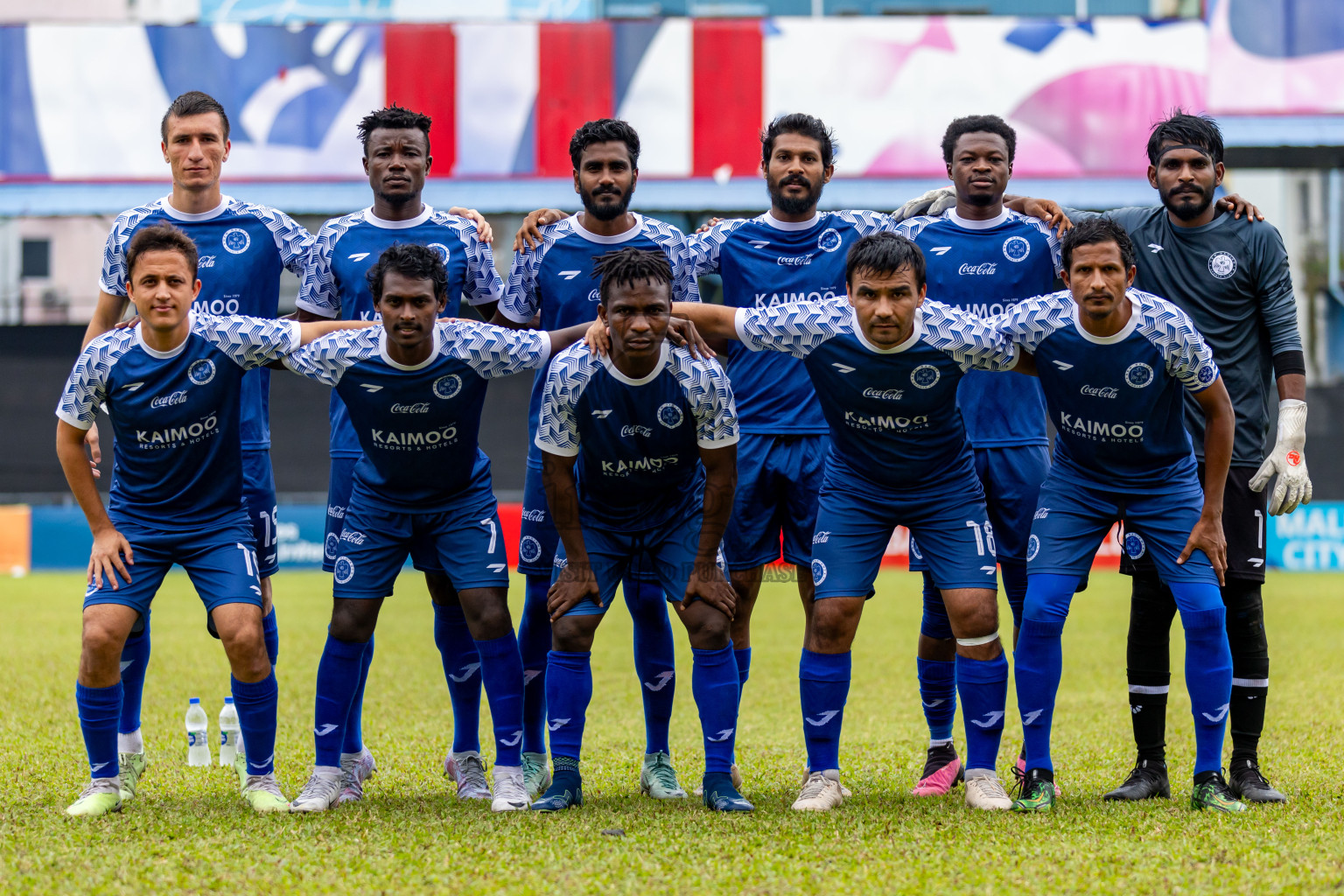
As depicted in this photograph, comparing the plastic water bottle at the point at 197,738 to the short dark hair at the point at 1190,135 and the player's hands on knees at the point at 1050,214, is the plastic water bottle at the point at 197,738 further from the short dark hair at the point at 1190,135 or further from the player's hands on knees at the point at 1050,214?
the short dark hair at the point at 1190,135

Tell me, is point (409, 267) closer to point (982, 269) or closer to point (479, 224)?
point (479, 224)

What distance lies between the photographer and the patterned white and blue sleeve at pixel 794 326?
16.7 ft

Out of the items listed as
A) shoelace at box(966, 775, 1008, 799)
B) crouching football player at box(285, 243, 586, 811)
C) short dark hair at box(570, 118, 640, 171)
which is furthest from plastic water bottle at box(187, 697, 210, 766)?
shoelace at box(966, 775, 1008, 799)

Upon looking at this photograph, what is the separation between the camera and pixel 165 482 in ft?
17.1

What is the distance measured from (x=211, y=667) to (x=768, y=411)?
6.16m

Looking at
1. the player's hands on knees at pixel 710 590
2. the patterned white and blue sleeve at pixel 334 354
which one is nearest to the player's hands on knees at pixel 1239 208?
the player's hands on knees at pixel 710 590

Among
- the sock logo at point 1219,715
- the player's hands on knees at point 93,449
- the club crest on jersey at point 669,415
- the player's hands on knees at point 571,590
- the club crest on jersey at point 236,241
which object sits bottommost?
the sock logo at point 1219,715

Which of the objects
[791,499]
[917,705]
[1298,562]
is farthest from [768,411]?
[1298,562]

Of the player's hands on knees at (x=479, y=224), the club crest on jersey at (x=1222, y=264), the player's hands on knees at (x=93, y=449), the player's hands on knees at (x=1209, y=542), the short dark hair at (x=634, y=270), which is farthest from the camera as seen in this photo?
the player's hands on knees at (x=479, y=224)

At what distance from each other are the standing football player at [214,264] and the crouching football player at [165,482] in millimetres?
443

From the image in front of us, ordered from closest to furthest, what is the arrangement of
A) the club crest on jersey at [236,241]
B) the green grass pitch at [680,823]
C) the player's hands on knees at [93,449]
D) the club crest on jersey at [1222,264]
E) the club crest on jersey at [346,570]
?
the green grass pitch at [680,823], the club crest on jersey at [346,570], the player's hands on knees at [93,449], the club crest on jersey at [1222,264], the club crest on jersey at [236,241]

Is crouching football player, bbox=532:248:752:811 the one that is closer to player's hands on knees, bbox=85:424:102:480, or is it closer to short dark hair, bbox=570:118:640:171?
short dark hair, bbox=570:118:640:171

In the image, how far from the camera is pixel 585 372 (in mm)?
5074

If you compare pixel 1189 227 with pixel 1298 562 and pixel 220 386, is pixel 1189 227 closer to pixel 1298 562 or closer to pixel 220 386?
pixel 220 386
